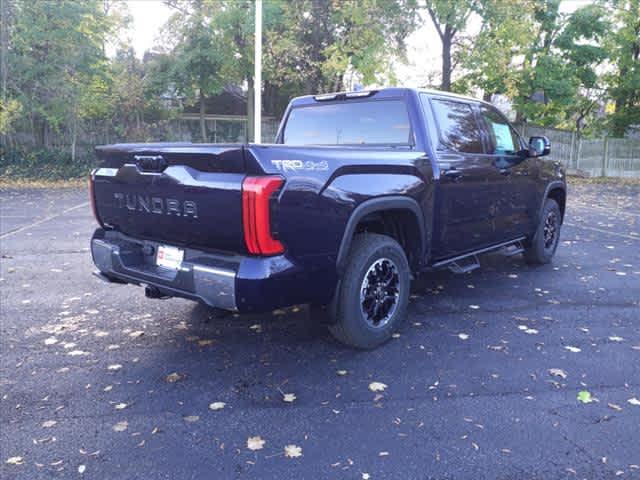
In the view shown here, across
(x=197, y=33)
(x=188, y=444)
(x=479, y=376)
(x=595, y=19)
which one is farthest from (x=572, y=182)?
(x=188, y=444)

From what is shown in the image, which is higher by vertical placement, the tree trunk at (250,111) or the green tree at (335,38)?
the green tree at (335,38)

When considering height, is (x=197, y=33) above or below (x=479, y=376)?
above

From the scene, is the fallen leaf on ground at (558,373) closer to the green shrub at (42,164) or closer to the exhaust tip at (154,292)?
the exhaust tip at (154,292)

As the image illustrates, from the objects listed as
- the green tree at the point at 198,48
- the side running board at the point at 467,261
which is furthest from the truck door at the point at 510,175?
the green tree at the point at 198,48

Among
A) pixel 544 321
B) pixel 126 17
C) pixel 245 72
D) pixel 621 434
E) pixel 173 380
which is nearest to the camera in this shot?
pixel 621 434

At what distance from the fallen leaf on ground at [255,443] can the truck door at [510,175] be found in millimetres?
3534

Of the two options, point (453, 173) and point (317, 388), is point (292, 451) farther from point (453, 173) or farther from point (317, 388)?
point (453, 173)

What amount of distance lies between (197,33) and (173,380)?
1986cm

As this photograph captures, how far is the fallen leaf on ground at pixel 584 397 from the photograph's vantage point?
3307 mm

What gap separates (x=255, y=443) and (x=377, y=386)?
965 millimetres

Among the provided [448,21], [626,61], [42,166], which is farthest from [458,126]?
[626,61]

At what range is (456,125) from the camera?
489 cm

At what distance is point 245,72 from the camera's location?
856 inches

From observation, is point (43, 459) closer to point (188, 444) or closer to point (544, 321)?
point (188, 444)
